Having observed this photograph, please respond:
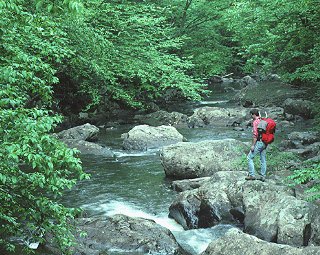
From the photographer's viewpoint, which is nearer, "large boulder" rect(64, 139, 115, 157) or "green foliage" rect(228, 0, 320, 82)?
"green foliage" rect(228, 0, 320, 82)

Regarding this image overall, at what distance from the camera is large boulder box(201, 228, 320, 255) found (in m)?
6.72

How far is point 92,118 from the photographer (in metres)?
24.4

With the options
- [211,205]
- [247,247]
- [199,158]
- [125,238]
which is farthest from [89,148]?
[247,247]

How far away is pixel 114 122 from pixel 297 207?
53.7 ft

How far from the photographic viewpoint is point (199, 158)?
45.5 feet

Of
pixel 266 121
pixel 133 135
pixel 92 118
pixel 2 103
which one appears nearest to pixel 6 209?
pixel 2 103

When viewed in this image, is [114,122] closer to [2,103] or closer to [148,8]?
[148,8]

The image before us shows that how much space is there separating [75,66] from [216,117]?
27.4 feet

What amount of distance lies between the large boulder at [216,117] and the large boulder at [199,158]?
878 centimetres

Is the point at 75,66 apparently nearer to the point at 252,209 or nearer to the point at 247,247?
the point at 252,209

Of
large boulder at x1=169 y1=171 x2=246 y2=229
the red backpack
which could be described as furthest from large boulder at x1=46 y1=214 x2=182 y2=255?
the red backpack

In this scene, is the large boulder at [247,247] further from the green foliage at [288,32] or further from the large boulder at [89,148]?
the large boulder at [89,148]

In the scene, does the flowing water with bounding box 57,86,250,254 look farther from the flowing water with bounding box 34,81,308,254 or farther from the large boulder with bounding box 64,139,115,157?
the large boulder with bounding box 64,139,115,157

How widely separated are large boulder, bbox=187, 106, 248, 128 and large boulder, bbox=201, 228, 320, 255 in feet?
51.4
